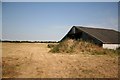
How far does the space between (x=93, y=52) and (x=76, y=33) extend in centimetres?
1050

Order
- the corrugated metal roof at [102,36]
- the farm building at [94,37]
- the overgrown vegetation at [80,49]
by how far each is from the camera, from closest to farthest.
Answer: the overgrown vegetation at [80,49]
the farm building at [94,37]
the corrugated metal roof at [102,36]

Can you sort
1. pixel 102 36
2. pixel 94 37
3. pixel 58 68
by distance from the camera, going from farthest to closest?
pixel 102 36 → pixel 94 37 → pixel 58 68

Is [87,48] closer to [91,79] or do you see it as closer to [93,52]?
[93,52]

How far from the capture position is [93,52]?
20.5 meters

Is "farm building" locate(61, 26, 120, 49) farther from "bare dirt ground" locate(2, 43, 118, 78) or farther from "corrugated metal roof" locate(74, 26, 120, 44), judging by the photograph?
"bare dirt ground" locate(2, 43, 118, 78)

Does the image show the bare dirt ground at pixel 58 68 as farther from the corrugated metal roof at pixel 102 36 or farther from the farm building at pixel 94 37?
the corrugated metal roof at pixel 102 36

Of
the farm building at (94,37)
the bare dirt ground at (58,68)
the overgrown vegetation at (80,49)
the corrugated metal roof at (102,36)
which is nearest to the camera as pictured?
the bare dirt ground at (58,68)

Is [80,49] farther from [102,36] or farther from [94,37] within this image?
[102,36]

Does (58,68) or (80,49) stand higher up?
(80,49)

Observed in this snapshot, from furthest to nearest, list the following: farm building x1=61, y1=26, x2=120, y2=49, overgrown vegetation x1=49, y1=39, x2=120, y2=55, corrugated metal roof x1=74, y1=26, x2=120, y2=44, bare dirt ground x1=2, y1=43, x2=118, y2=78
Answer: corrugated metal roof x1=74, y1=26, x2=120, y2=44, farm building x1=61, y1=26, x2=120, y2=49, overgrown vegetation x1=49, y1=39, x2=120, y2=55, bare dirt ground x1=2, y1=43, x2=118, y2=78

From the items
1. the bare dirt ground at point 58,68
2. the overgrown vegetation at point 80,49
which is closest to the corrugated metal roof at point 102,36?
the overgrown vegetation at point 80,49

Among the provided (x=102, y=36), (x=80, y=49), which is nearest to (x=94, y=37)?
(x=102, y=36)

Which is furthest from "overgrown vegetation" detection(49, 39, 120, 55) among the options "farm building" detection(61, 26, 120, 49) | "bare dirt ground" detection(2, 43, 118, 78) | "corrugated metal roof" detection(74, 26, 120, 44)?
"bare dirt ground" detection(2, 43, 118, 78)

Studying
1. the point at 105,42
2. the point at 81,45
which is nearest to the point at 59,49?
the point at 81,45
